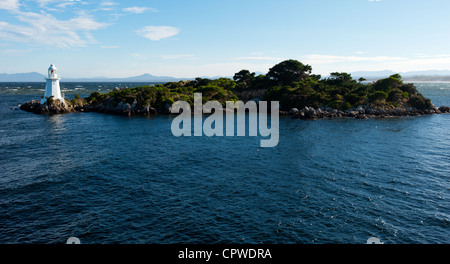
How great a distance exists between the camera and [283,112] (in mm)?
98688

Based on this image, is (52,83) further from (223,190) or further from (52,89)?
(223,190)

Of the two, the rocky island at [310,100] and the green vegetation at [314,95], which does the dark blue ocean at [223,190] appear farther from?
the green vegetation at [314,95]

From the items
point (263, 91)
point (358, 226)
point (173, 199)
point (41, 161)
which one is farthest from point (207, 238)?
point (263, 91)

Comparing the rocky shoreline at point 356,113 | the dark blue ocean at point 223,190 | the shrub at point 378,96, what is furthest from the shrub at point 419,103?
the dark blue ocean at point 223,190

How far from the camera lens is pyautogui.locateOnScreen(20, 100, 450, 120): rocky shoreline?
9144 cm

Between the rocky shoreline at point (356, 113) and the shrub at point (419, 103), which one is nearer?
the rocky shoreline at point (356, 113)

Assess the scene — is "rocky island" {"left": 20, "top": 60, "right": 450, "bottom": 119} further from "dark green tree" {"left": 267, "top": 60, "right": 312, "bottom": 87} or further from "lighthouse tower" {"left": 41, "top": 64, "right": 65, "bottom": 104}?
"dark green tree" {"left": 267, "top": 60, "right": 312, "bottom": 87}

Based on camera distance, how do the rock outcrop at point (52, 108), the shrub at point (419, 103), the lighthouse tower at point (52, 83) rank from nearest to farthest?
the lighthouse tower at point (52, 83), the rock outcrop at point (52, 108), the shrub at point (419, 103)

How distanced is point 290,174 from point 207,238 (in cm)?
1833
